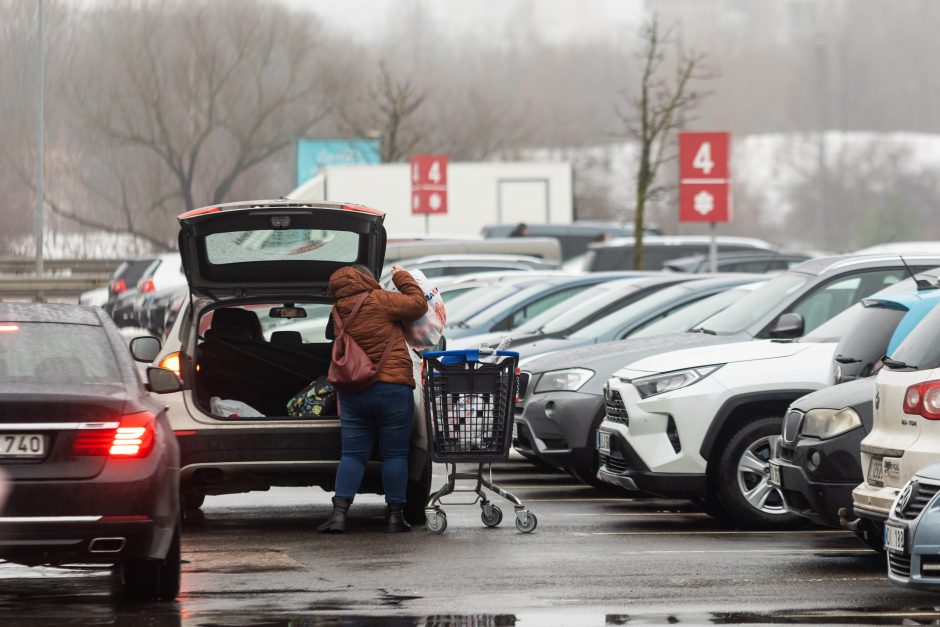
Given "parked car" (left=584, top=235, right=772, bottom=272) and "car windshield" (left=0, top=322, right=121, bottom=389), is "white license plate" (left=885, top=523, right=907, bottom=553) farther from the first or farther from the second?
"parked car" (left=584, top=235, right=772, bottom=272)

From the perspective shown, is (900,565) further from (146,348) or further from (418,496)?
(146,348)

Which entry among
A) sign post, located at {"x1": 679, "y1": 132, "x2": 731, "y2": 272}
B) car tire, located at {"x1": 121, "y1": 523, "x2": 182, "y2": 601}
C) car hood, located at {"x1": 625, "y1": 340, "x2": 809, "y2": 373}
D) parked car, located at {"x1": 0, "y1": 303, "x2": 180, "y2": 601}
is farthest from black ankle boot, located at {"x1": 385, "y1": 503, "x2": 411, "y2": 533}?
sign post, located at {"x1": 679, "y1": 132, "x2": 731, "y2": 272}

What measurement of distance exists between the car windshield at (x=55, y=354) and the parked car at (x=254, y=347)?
2.03m

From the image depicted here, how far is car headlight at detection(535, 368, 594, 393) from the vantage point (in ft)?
37.8

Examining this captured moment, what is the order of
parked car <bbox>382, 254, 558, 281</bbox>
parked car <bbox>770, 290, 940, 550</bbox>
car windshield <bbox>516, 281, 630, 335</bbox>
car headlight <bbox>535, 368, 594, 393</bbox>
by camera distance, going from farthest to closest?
parked car <bbox>382, 254, 558, 281</bbox>, car windshield <bbox>516, 281, 630, 335</bbox>, car headlight <bbox>535, 368, 594, 393</bbox>, parked car <bbox>770, 290, 940, 550</bbox>

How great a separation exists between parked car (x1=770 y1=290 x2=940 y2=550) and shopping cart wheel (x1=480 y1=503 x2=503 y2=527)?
1.83 meters

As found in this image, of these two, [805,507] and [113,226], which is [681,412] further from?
[113,226]

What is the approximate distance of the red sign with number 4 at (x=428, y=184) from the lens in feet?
110

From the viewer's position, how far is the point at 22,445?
670 centimetres

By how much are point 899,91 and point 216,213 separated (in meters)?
129

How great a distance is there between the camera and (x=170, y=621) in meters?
6.82

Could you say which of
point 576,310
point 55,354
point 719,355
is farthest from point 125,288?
point 55,354

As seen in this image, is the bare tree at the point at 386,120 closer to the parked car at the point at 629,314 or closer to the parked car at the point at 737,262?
the parked car at the point at 737,262

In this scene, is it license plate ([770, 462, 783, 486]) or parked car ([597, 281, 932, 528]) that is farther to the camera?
parked car ([597, 281, 932, 528])
